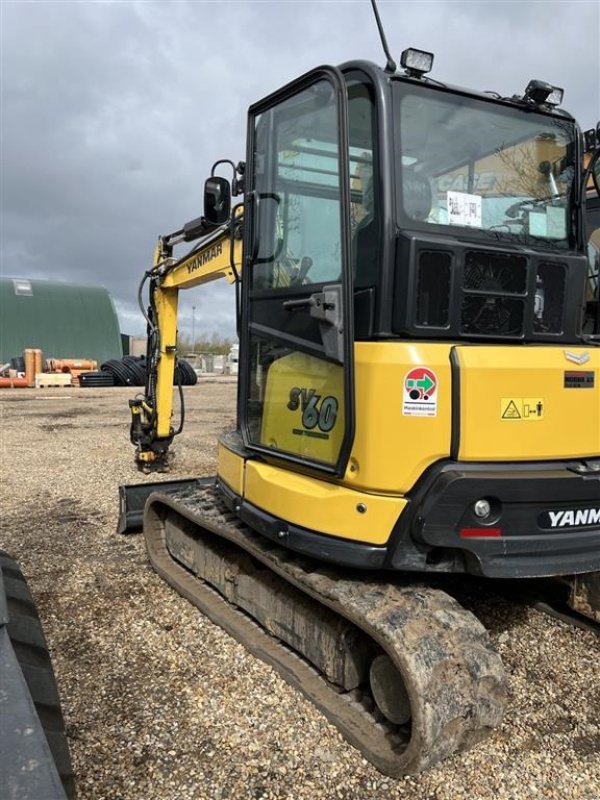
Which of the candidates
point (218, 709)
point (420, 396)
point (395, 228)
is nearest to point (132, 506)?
point (218, 709)

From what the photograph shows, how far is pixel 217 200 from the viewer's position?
155 inches

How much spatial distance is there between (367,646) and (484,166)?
2.38m

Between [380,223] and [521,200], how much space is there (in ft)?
2.79

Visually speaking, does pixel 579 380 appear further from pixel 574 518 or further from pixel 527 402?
pixel 574 518

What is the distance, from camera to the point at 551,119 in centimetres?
337

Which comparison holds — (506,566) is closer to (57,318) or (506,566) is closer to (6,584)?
(6,584)

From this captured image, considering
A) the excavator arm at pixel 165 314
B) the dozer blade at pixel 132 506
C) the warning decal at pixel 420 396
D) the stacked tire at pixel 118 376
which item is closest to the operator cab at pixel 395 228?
the warning decal at pixel 420 396

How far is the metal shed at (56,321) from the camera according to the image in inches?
1226

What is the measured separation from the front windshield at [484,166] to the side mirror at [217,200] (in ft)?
4.34

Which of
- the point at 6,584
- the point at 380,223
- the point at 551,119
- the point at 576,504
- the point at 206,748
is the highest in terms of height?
the point at 551,119

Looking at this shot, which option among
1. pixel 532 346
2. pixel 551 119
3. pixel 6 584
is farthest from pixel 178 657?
pixel 551 119

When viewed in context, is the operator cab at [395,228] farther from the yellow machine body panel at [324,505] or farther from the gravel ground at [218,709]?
the gravel ground at [218,709]

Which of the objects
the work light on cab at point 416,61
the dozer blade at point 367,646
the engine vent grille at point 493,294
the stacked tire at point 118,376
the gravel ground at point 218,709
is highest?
the work light on cab at point 416,61

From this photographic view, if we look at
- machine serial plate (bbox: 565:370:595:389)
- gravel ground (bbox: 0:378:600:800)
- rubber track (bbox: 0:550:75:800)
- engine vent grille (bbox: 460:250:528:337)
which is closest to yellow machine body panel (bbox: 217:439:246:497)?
gravel ground (bbox: 0:378:600:800)
